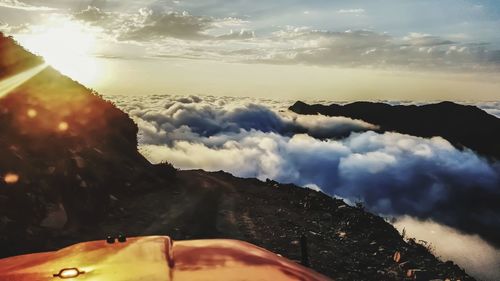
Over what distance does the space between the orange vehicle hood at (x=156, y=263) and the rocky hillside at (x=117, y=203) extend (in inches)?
385

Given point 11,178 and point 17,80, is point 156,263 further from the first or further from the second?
point 17,80

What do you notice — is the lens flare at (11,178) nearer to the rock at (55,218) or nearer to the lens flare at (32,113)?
the rock at (55,218)

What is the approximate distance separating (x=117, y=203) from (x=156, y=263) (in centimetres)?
1669

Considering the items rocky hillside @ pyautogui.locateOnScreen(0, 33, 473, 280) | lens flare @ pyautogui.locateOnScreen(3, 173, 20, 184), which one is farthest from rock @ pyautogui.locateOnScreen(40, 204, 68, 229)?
lens flare @ pyautogui.locateOnScreen(3, 173, 20, 184)

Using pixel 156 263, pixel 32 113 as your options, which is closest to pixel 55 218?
pixel 32 113

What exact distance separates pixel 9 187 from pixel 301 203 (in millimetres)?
14058

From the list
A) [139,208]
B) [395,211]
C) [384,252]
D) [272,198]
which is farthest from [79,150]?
[395,211]

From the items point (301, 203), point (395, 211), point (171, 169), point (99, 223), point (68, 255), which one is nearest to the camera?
point (68, 255)

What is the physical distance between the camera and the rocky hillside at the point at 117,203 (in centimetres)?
1414

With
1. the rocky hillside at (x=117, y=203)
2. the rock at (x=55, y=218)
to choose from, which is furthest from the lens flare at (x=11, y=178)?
the rock at (x=55, y=218)

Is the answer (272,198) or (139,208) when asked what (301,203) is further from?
(139,208)

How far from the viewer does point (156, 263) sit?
3.85m

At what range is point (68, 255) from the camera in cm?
445

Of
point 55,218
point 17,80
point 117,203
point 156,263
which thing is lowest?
point 117,203
